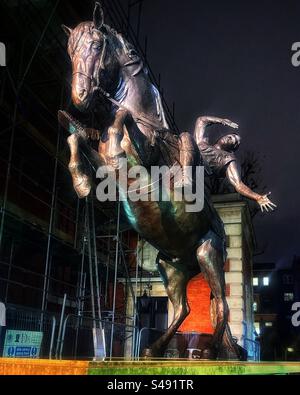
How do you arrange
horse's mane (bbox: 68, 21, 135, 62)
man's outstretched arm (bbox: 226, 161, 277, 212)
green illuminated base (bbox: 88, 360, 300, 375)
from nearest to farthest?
green illuminated base (bbox: 88, 360, 300, 375)
horse's mane (bbox: 68, 21, 135, 62)
man's outstretched arm (bbox: 226, 161, 277, 212)

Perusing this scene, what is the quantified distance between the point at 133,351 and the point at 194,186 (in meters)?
9.28

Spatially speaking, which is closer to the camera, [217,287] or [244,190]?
[217,287]

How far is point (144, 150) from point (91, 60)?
994 millimetres

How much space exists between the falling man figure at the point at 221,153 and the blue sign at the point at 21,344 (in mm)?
4745

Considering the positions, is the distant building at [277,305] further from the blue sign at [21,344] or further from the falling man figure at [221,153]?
the falling man figure at [221,153]

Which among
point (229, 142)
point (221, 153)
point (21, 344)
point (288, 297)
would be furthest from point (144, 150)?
point (288, 297)

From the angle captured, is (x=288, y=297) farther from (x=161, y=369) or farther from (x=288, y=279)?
(x=161, y=369)

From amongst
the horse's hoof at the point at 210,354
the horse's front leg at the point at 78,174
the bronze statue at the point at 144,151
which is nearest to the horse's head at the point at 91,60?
the bronze statue at the point at 144,151

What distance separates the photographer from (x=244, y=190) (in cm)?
536

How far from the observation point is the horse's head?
444 cm

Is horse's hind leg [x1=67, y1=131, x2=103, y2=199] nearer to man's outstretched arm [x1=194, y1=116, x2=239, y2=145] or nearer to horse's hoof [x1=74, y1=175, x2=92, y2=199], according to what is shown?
horse's hoof [x1=74, y1=175, x2=92, y2=199]

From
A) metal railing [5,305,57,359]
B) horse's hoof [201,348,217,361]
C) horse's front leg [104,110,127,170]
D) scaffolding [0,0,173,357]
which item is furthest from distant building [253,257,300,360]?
horse's front leg [104,110,127,170]

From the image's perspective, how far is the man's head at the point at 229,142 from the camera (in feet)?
19.1

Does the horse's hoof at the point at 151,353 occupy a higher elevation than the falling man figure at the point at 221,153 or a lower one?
lower
